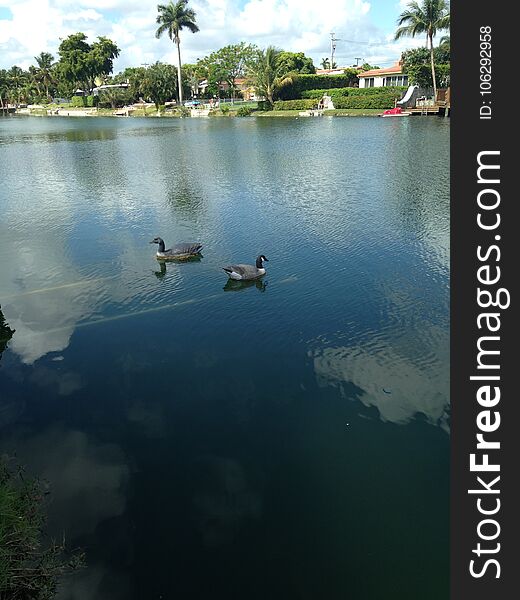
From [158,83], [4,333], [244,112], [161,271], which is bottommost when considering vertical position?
[4,333]

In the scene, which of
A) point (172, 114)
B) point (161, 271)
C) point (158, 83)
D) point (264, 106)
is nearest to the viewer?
point (161, 271)

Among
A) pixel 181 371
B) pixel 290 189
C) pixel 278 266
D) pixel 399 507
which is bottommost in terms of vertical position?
pixel 399 507

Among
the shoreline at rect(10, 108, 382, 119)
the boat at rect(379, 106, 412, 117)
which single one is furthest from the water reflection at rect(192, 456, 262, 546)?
the shoreline at rect(10, 108, 382, 119)

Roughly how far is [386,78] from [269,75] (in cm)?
2364

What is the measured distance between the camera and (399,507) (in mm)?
7961

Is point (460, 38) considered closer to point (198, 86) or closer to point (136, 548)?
point (136, 548)

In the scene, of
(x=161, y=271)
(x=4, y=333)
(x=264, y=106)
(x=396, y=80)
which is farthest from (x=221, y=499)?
(x=396, y=80)

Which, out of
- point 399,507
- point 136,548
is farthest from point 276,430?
point 136,548

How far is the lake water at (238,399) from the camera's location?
719 cm

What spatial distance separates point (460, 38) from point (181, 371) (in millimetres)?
8889

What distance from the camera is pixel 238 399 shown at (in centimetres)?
1070

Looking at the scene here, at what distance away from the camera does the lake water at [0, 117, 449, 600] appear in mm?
7191

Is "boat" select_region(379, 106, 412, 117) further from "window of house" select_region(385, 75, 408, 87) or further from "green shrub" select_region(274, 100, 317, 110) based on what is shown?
"window of house" select_region(385, 75, 408, 87)

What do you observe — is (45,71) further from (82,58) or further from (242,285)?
(242,285)
